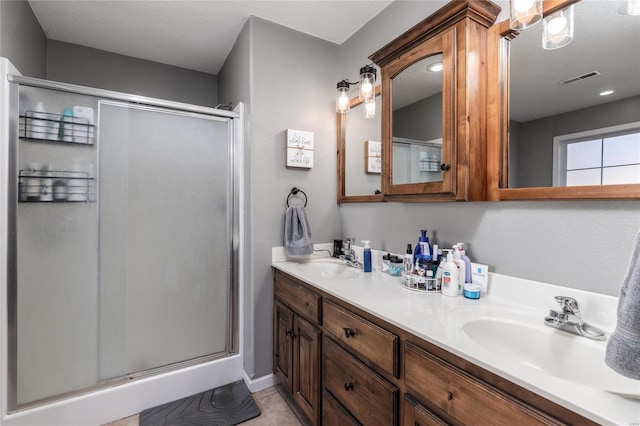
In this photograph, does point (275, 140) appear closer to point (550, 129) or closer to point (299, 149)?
point (299, 149)

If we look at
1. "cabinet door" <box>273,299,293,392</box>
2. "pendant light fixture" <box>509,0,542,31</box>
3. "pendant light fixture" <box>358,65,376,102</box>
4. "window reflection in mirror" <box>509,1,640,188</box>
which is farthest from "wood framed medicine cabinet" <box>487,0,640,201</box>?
"cabinet door" <box>273,299,293,392</box>

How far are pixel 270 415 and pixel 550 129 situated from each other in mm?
1952

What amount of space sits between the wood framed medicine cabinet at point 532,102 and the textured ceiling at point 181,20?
95 cm

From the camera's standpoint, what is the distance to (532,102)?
43.3 inches

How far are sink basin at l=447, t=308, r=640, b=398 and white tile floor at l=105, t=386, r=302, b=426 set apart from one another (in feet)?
3.92

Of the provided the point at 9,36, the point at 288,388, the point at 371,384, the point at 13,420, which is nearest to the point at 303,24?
the point at 9,36

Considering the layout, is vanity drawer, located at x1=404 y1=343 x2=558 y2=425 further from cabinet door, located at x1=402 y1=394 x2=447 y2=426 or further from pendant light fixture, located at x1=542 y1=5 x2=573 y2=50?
pendant light fixture, located at x1=542 y1=5 x2=573 y2=50

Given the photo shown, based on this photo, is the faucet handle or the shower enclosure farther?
the shower enclosure

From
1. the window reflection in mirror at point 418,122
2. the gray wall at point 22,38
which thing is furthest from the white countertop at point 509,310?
the gray wall at point 22,38

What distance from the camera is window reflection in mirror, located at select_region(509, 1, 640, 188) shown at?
2.89ft

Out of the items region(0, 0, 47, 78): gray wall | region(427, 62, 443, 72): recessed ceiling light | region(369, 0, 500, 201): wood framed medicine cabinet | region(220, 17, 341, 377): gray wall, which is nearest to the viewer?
region(369, 0, 500, 201): wood framed medicine cabinet

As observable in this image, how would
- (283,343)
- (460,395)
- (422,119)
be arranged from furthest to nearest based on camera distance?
(283,343) < (422,119) < (460,395)

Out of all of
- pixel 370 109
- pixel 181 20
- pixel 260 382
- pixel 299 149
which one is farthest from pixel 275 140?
pixel 260 382

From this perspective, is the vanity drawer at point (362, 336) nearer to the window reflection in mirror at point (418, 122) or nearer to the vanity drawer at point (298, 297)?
the vanity drawer at point (298, 297)
